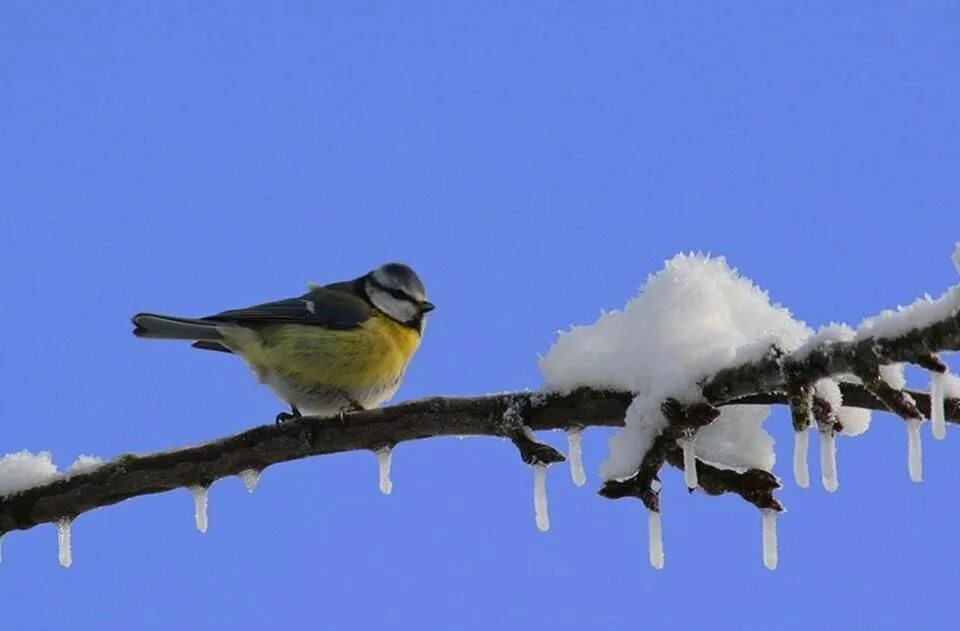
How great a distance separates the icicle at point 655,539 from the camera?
2939 mm

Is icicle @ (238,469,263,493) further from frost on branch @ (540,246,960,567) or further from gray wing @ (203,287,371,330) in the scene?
gray wing @ (203,287,371,330)

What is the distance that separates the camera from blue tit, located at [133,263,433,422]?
564 centimetres

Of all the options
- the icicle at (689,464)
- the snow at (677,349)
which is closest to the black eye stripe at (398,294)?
the snow at (677,349)

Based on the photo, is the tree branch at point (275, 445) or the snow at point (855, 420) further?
the tree branch at point (275, 445)

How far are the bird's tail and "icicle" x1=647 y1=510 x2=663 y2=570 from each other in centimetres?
315

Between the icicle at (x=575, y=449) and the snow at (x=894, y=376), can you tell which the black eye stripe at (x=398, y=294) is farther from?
the snow at (x=894, y=376)

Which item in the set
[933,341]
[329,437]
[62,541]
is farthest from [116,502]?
[933,341]

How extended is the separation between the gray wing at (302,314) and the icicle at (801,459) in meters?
3.37

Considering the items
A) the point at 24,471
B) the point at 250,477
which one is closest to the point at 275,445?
the point at 250,477

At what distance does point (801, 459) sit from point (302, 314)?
3532mm

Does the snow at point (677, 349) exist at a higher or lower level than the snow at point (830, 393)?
higher

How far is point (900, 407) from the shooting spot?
2594 millimetres

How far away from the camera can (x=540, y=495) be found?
3.26 meters

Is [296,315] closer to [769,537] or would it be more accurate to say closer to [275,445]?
[275,445]
